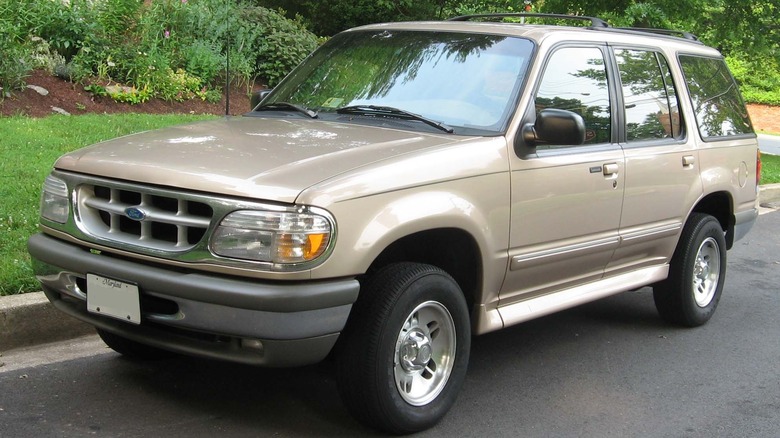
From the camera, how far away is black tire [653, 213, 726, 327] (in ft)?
20.3

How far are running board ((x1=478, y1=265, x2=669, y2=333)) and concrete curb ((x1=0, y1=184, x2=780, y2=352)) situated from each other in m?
2.36

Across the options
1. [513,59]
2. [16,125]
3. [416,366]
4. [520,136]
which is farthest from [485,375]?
[16,125]

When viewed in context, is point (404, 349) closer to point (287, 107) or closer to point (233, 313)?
point (233, 313)

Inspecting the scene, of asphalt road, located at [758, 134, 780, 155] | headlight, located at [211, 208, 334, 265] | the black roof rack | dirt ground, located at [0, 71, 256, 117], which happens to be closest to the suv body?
headlight, located at [211, 208, 334, 265]

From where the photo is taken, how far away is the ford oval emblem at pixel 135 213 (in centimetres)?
393

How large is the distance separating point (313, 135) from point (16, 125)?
5783 millimetres

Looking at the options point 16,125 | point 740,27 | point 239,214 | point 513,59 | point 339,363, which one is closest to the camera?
point 239,214

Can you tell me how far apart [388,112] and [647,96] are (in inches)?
73.8

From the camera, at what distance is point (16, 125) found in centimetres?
930

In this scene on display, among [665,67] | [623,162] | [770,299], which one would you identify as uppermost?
[665,67]

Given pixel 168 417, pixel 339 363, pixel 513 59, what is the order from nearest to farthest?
pixel 339 363
pixel 168 417
pixel 513 59

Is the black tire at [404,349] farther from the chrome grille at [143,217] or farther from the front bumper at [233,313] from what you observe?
the chrome grille at [143,217]

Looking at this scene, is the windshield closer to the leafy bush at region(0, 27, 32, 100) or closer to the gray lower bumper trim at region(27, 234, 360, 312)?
the gray lower bumper trim at region(27, 234, 360, 312)

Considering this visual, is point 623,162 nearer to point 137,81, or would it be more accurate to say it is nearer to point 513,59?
point 513,59
